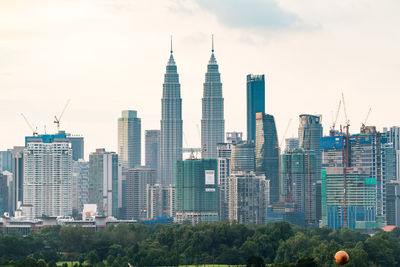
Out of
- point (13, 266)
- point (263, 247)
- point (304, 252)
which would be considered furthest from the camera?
point (263, 247)

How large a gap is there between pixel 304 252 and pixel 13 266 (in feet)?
150

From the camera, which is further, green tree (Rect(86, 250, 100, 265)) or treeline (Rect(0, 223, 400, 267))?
green tree (Rect(86, 250, 100, 265))

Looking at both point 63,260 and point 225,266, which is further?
point 63,260

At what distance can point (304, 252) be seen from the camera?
15150 cm

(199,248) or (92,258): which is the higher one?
(199,248)

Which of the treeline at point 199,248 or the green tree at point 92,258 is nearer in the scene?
the treeline at point 199,248

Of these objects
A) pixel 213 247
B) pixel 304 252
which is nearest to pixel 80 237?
pixel 213 247

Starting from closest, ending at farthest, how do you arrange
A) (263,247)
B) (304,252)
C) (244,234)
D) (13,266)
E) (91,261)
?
(13,266), (304,252), (91,261), (263,247), (244,234)

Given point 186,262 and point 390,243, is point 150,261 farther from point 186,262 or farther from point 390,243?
point 390,243

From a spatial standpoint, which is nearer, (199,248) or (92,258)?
(92,258)

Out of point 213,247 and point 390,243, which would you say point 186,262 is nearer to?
point 213,247

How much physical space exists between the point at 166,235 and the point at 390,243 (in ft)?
137

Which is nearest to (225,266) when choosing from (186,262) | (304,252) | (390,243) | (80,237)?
(186,262)

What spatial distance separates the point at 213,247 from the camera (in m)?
178
